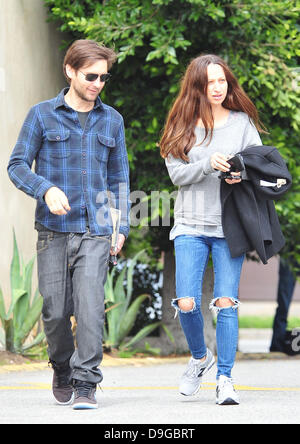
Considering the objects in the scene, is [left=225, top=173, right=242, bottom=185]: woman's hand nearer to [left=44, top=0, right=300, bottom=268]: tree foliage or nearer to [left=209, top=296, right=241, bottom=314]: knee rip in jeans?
[left=209, top=296, right=241, bottom=314]: knee rip in jeans

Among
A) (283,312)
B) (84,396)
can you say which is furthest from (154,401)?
(283,312)

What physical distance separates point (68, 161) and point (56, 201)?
0.40m

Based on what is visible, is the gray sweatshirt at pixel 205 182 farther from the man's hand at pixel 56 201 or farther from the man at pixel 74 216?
the man's hand at pixel 56 201

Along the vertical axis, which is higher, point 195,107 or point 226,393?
point 195,107

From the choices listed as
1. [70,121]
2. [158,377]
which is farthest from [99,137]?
[158,377]

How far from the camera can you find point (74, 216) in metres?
4.88

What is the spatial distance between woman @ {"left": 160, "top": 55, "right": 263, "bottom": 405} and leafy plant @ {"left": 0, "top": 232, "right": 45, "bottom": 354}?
112 inches

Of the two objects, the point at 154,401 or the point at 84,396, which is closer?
the point at 84,396

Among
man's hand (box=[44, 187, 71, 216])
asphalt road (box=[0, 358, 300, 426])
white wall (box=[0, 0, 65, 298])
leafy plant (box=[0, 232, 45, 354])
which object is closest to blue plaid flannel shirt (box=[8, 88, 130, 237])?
man's hand (box=[44, 187, 71, 216])

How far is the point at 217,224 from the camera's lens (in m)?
5.14

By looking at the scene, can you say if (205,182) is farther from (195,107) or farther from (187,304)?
(187,304)

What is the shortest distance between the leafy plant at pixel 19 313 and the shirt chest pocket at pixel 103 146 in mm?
2983

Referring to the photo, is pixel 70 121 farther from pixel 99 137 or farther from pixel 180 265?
pixel 180 265
